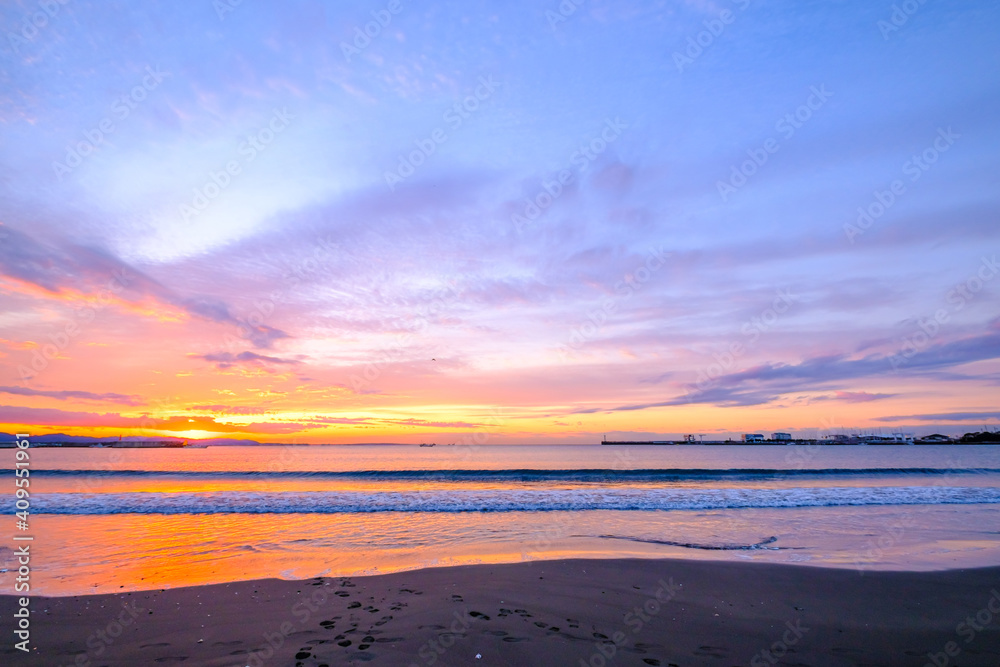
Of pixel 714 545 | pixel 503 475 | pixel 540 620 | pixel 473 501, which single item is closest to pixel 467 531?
pixel 473 501

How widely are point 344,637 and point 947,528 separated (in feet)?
65.7

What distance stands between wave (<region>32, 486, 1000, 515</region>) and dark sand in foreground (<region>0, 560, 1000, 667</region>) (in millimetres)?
11660

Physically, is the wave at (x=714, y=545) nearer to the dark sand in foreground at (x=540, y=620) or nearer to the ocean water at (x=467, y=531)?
the ocean water at (x=467, y=531)

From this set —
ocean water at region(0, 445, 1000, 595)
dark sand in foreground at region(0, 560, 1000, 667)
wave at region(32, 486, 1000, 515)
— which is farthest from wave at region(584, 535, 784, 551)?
wave at region(32, 486, 1000, 515)

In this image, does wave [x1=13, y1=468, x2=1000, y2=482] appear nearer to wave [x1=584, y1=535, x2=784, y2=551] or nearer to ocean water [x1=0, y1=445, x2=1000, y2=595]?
ocean water [x1=0, y1=445, x2=1000, y2=595]

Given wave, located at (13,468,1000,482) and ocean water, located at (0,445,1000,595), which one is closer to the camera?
ocean water, located at (0,445,1000,595)

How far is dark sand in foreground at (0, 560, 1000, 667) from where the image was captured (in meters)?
6.18

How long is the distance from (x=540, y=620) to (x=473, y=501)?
51.5 ft

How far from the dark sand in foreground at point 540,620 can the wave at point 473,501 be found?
11660 millimetres

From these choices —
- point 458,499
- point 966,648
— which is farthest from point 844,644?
point 458,499

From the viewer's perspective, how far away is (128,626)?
722 centimetres

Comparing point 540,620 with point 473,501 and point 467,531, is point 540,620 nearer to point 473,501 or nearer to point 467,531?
point 467,531

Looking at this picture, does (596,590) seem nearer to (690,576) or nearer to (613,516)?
(690,576)

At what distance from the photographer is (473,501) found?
22500 mm
